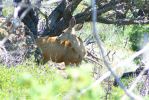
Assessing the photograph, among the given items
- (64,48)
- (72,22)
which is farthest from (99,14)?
(64,48)

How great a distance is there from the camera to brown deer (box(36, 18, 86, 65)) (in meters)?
12.7

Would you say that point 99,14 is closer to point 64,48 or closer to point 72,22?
point 72,22

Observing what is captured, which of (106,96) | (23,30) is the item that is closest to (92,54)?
(23,30)

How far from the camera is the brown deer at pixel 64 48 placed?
41.5 ft

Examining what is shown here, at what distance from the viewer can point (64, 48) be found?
42.6ft

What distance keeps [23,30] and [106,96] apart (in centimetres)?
767

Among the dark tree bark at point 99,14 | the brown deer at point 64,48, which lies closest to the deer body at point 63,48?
the brown deer at point 64,48

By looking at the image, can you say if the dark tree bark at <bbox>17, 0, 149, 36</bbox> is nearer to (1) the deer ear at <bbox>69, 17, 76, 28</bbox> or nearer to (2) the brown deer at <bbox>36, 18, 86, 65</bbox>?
(1) the deer ear at <bbox>69, 17, 76, 28</bbox>

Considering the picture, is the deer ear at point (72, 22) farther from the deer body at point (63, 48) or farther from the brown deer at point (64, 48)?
the deer body at point (63, 48)

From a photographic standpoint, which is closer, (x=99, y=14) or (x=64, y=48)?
(x=64, y=48)

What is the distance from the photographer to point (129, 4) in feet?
41.7

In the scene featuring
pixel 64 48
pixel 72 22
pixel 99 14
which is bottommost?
pixel 64 48

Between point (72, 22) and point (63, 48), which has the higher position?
point (72, 22)

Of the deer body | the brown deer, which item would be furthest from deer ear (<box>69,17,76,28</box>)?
the deer body
